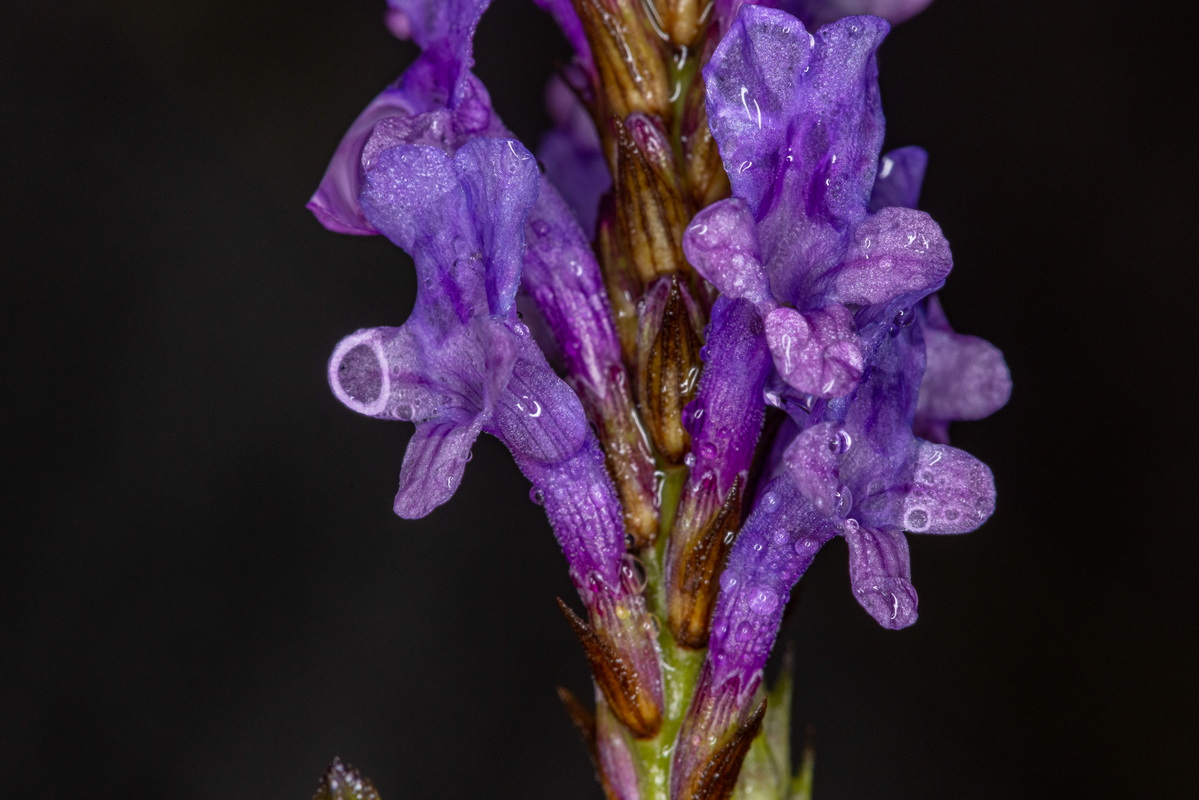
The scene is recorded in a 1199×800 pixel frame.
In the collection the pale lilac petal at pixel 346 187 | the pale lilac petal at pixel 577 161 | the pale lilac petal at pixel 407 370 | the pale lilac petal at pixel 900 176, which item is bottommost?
the pale lilac petal at pixel 900 176

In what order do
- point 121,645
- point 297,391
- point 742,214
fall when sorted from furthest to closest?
point 297,391 < point 121,645 < point 742,214

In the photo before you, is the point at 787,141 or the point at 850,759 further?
the point at 850,759

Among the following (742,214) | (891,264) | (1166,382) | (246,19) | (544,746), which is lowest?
(544,746)

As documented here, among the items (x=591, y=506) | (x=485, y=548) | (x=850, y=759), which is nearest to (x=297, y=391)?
(x=485, y=548)

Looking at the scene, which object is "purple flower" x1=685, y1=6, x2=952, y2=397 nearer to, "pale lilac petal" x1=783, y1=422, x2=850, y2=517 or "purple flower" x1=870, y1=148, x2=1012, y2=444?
"pale lilac petal" x1=783, y1=422, x2=850, y2=517

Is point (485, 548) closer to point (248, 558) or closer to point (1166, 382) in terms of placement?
point (248, 558)

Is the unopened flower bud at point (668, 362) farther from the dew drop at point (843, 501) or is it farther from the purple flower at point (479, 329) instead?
the dew drop at point (843, 501)

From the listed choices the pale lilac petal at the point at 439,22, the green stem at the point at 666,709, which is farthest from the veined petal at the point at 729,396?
the pale lilac petal at the point at 439,22
